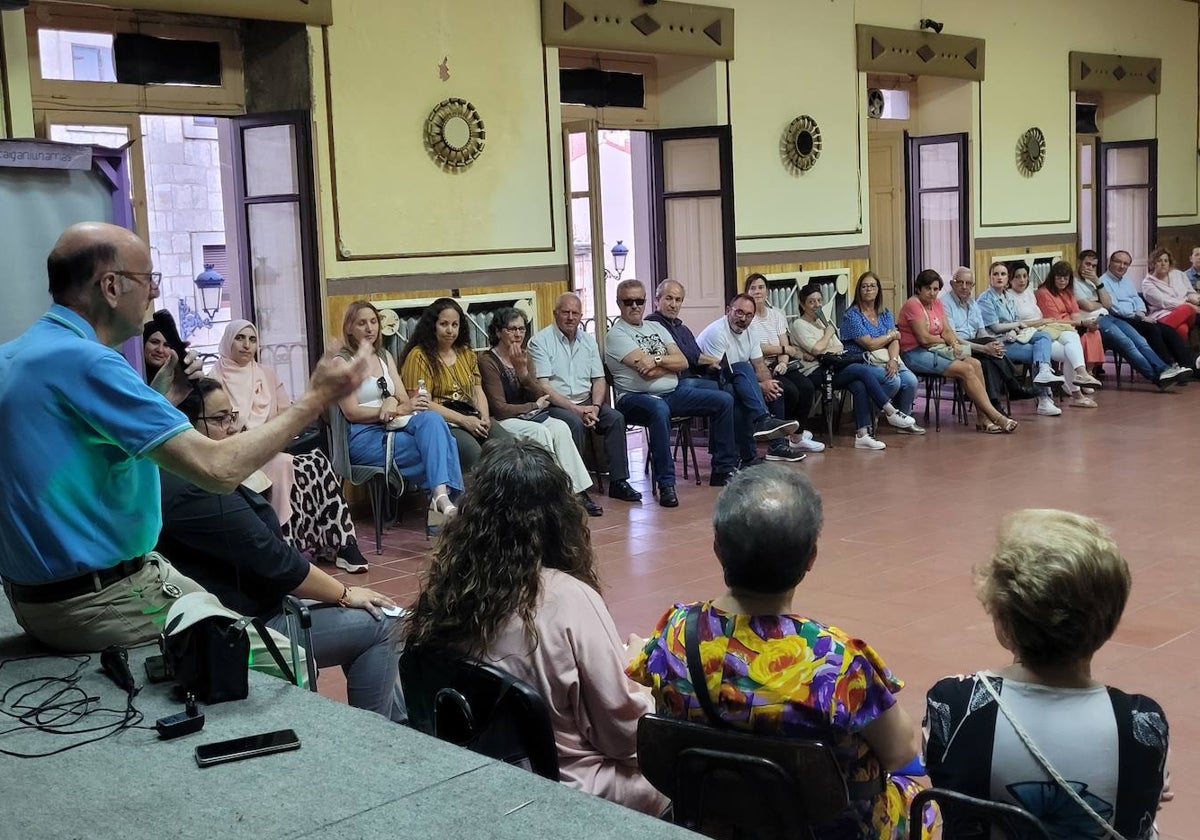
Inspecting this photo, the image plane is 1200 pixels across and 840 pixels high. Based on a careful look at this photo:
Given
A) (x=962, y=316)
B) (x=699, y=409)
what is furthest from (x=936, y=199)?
(x=699, y=409)

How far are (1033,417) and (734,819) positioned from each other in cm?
818

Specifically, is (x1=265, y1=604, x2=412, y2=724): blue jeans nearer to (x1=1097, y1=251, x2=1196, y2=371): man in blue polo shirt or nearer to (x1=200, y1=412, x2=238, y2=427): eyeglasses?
(x1=200, y1=412, x2=238, y2=427): eyeglasses

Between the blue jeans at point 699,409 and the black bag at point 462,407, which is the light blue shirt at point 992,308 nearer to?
the blue jeans at point 699,409

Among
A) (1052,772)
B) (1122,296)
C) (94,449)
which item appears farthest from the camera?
(1122,296)

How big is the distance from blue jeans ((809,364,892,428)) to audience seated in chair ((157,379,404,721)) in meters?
5.98

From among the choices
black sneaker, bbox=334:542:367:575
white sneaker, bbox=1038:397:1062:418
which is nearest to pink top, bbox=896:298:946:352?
white sneaker, bbox=1038:397:1062:418

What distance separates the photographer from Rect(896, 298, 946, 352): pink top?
9305mm

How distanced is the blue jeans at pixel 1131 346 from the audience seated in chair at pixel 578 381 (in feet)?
17.7

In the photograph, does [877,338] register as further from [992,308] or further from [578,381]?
[578,381]

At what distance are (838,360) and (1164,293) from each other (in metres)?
4.14

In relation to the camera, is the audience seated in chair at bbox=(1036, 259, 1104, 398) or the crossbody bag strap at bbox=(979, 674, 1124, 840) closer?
the crossbody bag strap at bbox=(979, 674, 1124, 840)

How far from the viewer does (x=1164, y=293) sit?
11.3 m

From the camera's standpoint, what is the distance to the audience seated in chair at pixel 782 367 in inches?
335

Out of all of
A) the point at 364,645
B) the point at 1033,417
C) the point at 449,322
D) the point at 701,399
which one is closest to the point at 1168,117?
the point at 1033,417
